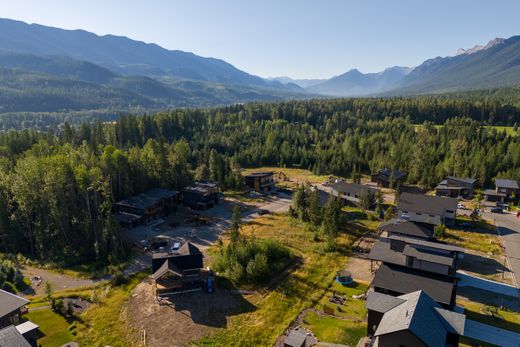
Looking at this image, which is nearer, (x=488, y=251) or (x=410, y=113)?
(x=488, y=251)

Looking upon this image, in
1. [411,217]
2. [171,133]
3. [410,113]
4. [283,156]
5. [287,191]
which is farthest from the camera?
[410,113]

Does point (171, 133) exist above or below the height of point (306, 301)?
above

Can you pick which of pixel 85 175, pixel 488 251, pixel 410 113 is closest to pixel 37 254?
pixel 85 175

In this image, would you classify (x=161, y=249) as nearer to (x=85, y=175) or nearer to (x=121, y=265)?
(x=121, y=265)

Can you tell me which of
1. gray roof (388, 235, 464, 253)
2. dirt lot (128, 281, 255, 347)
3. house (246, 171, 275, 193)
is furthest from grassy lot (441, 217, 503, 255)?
house (246, 171, 275, 193)

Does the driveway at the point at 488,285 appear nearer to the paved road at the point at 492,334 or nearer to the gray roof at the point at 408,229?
the gray roof at the point at 408,229

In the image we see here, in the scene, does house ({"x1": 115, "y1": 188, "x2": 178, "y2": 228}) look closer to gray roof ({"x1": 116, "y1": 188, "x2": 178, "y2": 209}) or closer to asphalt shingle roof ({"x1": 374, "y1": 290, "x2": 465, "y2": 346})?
gray roof ({"x1": 116, "y1": 188, "x2": 178, "y2": 209})

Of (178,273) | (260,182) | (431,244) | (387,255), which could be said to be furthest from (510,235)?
(178,273)

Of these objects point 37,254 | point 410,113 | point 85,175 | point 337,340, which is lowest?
point 37,254

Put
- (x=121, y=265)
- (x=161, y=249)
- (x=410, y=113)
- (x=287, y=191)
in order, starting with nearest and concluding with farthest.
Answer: (x=121, y=265)
(x=161, y=249)
(x=287, y=191)
(x=410, y=113)
